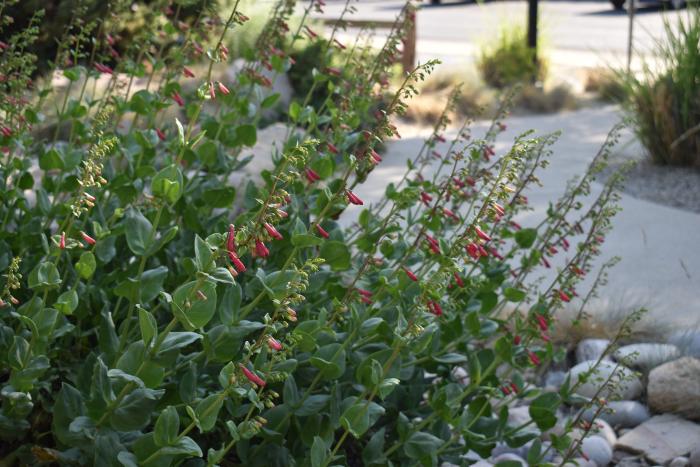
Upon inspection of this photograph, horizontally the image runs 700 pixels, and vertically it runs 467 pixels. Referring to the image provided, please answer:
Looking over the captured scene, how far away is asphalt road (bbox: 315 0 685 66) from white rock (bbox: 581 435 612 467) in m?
9.21

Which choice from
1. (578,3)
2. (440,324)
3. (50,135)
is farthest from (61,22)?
(578,3)

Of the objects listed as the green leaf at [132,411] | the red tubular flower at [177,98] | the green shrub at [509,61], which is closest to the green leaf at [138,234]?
the green leaf at [132,411]

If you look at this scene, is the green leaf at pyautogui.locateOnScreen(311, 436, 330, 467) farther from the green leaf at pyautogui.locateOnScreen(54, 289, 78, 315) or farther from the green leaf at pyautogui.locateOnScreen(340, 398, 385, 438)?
→ the green leaf at pyautogui.locateOnScreen(54, 289, 78, 315)

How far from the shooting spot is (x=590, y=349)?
4.20 m

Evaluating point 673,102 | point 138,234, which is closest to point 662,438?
point 138,234

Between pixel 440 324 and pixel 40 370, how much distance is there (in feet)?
3.88

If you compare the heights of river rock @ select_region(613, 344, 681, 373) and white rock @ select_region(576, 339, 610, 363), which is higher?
river rock @ select_region(613, 344, 681, 373)

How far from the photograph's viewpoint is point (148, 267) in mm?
2906

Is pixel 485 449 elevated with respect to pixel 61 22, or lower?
elevated

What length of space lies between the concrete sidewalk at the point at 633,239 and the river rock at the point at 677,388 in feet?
2.02

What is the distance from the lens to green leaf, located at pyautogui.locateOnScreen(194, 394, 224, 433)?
73.4 inches

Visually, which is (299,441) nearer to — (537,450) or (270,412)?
(270,412)

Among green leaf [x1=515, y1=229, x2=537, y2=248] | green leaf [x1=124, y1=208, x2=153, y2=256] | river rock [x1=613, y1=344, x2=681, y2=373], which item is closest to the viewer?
green leaf [x1=124, y1=208, x2=153, y2=256]

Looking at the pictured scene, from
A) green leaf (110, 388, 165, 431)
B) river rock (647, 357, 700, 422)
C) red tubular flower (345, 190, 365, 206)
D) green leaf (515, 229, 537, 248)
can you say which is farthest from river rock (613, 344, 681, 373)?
green leaf (110, 388, 165, 431)
